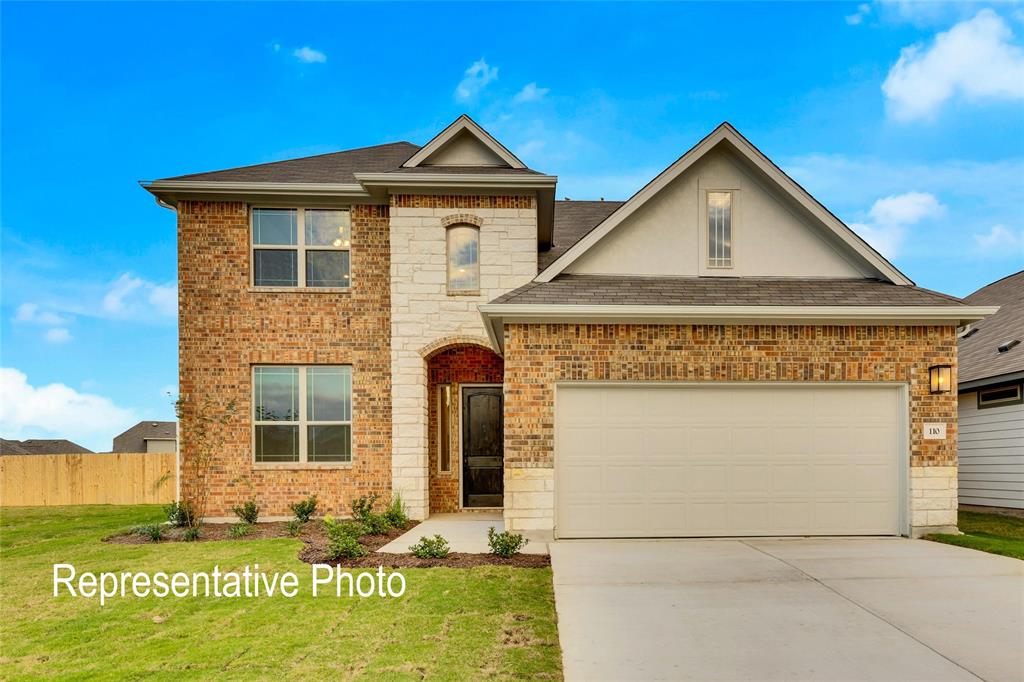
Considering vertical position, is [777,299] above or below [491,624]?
above

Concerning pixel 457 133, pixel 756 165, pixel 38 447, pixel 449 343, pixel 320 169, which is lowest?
pixel 38 447

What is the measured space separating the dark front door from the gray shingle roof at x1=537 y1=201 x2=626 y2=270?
3088 mm

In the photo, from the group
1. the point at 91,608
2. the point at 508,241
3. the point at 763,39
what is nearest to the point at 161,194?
the point at 508,241

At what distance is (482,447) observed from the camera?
12414 millimetres

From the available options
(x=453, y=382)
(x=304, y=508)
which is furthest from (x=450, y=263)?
(x=304, y=508)

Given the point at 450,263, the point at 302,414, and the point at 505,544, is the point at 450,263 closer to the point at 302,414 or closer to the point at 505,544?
the point at 302,414

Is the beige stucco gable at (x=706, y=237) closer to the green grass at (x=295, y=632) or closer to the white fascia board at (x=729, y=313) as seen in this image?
the white fascia board at (x=729, y=313)

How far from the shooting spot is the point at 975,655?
4.40m

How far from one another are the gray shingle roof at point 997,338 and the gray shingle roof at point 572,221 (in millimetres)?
8722

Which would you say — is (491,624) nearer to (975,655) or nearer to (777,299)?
(975,655)

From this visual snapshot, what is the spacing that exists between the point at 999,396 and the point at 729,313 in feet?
26.7

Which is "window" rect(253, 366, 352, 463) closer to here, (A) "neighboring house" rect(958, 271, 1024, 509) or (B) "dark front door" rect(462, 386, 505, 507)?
(B) "dark front door" rect(462, 386, 505, 507)

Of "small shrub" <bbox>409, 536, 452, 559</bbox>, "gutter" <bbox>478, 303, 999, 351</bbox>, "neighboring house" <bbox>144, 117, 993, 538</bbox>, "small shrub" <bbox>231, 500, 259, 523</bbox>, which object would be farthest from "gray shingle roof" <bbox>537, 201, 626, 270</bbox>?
"small shrub" <bbox>231, 500, 259, 523</bbox>

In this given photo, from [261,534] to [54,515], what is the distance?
28.7ft
